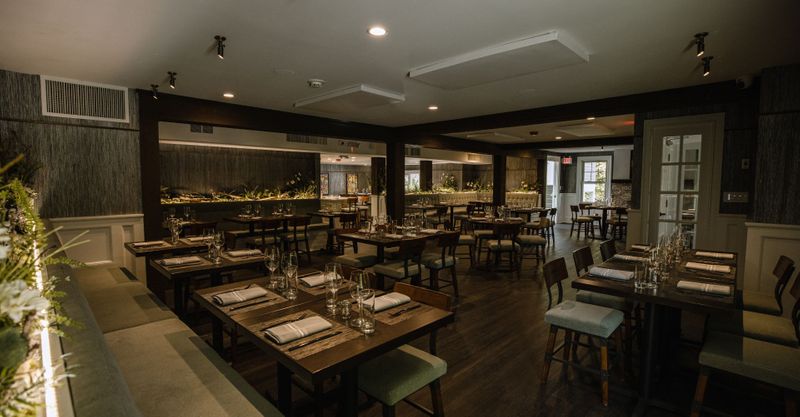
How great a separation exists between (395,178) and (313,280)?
5.28 metres

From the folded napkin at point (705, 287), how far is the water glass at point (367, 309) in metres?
2.04

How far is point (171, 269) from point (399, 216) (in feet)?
16.6

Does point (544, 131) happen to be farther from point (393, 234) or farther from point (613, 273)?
point (613, 273)

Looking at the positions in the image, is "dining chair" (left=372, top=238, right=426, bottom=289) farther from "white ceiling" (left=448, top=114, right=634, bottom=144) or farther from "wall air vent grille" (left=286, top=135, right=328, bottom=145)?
"wall air vent grille" (left=286, top=135, right=328, bottom=145)

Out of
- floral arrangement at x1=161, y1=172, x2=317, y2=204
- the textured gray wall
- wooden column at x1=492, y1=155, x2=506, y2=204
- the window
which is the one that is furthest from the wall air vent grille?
the window

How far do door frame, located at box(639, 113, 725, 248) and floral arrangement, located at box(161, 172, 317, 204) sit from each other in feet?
19.9

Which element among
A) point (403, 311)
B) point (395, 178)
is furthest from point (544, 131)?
point (403, 311)

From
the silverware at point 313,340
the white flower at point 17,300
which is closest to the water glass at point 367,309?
the silverware at point 313,340

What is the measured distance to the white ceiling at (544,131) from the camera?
279 inches

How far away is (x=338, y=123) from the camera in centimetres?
666

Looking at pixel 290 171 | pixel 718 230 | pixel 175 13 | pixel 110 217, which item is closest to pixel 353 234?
pixel 110 217

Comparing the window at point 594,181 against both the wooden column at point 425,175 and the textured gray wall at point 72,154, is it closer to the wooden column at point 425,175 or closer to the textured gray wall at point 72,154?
the wooden column at point 425,175

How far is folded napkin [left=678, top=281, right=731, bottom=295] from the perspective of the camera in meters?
2.42

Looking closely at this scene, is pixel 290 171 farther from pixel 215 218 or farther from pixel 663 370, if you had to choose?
pixel 663 370
